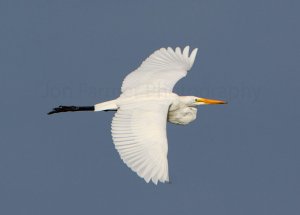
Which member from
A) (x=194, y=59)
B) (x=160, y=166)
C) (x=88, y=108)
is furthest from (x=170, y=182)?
(x=194, y=59)

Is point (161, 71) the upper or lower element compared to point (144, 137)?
upper

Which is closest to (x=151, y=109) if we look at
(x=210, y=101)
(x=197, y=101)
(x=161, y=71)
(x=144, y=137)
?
(x=144, y=137)

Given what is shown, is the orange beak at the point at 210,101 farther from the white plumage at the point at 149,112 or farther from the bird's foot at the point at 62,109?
the bird's foot at the point at 62,109

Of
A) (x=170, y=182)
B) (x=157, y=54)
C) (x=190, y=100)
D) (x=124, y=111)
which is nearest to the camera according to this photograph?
(x=170, y=182)

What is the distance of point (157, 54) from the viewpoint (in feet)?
58.9

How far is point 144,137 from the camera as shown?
1486 cm

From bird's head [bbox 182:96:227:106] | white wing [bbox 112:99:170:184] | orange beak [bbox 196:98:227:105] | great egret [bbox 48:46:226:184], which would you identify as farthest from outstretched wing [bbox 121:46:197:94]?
white wing [bbox 112:99:170:184]

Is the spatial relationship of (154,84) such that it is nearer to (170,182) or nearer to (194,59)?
(194,59)

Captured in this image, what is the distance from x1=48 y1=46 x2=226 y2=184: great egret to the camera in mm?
14469

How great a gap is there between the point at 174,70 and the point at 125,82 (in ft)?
3.44

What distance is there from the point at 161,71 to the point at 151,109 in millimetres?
1976

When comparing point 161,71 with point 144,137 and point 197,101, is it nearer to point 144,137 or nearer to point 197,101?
point 197,101

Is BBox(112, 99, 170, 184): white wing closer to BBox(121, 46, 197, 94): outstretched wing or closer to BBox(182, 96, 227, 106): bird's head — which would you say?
BBox(182, 96, 227, 106): bird's head

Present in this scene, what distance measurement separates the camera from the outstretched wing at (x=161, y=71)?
16892 mm
